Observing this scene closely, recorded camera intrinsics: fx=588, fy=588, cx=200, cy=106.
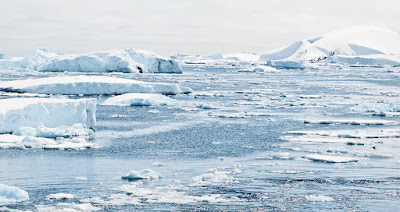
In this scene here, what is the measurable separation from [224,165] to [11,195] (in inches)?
142

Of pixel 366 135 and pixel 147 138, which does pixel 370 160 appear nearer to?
pixel 366 135

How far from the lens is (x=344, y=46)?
353ft

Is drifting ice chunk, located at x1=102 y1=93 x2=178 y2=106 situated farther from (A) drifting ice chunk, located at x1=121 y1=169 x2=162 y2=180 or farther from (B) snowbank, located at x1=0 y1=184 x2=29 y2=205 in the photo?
(B) snowbank, located at x1=0 y1=184 x2=29 y2=205

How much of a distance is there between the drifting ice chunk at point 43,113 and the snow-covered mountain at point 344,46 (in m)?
80.0

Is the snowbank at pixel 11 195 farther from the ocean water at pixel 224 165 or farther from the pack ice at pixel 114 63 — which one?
the pack ice at pixel 114 63

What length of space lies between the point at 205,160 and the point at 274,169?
4.25 ft

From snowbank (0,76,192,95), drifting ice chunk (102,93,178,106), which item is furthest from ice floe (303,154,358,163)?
snowbank (0,76,192,95)

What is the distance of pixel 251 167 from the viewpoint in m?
9.22

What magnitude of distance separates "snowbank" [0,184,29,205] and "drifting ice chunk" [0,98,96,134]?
4805 mm

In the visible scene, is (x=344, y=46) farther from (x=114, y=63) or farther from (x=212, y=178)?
(x=212, y=178)

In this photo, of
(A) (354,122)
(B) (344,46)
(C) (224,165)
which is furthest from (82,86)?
(B) (344,46)

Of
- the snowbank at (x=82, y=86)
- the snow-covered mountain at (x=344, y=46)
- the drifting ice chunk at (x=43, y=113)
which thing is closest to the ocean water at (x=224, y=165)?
the drifting ice chunk at (x=43, y=113)

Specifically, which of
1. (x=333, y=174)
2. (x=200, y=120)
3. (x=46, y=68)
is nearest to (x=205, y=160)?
(x=333, y=174)

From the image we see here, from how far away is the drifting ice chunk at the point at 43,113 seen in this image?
473 inches
